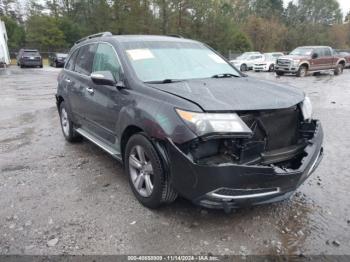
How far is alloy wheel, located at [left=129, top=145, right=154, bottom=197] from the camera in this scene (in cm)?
325

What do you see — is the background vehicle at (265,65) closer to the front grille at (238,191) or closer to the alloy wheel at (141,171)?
the alloy wheel at (141,171)

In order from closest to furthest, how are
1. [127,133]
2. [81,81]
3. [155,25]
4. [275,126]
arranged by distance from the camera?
[275,126] → [127,133] → [81,81] → [155,25]

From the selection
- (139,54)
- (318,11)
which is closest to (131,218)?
(139,54)

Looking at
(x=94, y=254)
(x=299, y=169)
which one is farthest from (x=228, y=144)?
(x=94, y=254)

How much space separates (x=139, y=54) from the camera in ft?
12.6

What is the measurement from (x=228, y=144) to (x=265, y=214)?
3.36 feet

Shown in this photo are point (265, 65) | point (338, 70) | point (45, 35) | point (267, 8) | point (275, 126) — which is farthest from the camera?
point (267, 8)

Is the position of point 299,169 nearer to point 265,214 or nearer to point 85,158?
point 265,214

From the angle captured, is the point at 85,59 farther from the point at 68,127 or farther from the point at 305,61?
the point at 305,61

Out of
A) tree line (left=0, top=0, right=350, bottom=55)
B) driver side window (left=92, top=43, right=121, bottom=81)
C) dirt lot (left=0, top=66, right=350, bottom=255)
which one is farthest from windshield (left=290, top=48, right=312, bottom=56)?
tree line (left=0, top=0, right=350, bottom=55)

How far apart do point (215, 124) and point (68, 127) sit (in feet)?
12.4

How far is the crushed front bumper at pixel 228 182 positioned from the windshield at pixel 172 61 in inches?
47.7

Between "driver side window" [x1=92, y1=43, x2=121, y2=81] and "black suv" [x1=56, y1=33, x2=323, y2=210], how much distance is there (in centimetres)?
1

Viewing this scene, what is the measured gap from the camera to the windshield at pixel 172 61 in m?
3.68
